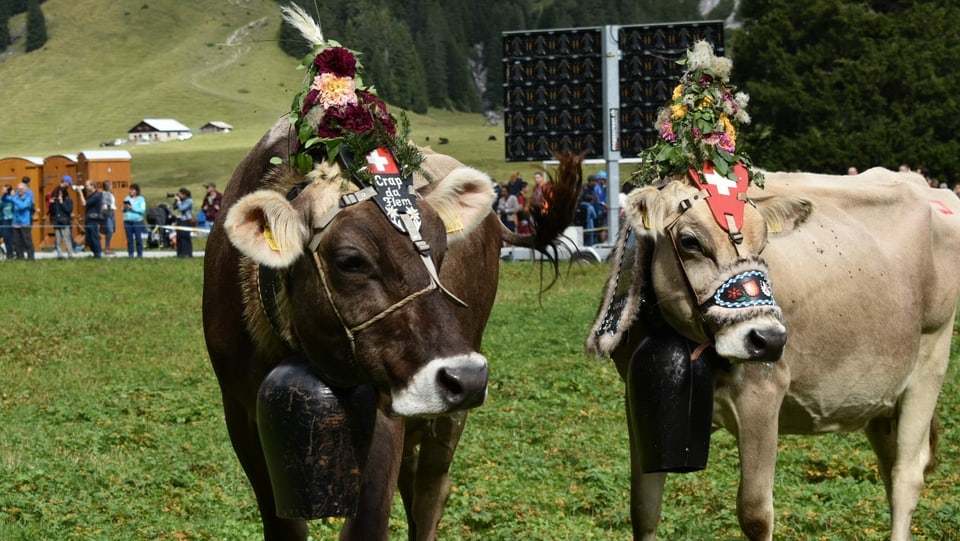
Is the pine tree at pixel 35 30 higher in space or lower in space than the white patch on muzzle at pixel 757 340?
lower

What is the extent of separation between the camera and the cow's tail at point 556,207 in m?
6.77

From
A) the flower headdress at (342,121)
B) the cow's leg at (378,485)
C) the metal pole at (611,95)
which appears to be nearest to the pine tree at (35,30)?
the metal pole at (611,95)

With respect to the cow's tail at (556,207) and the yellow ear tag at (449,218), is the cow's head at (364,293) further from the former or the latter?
the cow's tail at (556,207)

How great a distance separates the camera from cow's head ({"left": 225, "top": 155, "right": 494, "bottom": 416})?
13.9ft

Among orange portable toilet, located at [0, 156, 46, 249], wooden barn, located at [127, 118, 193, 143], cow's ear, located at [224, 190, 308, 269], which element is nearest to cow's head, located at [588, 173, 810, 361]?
cow's ear, located at [224, 190, 308, 269]

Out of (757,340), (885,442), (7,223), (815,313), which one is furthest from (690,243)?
(7,223)

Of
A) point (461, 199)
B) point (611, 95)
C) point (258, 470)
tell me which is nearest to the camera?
point (461, 199)

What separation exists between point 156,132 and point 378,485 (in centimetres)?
10529

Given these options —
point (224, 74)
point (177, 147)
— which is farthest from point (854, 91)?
point (224, 74)

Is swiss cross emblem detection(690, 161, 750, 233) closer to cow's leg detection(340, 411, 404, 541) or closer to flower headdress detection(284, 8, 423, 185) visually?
flower headdress detection(284, 8, 423, 185)

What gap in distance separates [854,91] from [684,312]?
Answer: 1829 inches

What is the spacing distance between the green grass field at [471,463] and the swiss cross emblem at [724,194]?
6.52 feet

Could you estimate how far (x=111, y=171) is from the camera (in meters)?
36.9

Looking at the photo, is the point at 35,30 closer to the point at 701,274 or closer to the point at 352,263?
the point at 701,274
